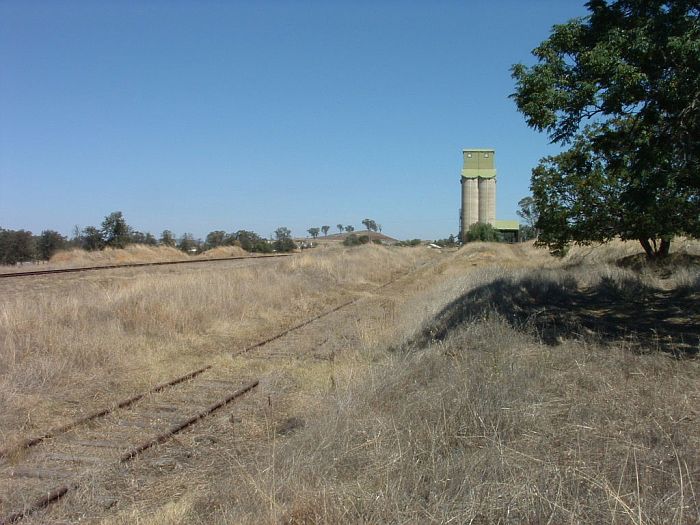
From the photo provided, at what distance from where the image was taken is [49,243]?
55.0 metres

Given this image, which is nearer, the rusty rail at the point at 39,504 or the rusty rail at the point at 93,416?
the rusty rail at the point at 39,504

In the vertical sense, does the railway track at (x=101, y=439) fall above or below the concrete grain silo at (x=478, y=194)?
below

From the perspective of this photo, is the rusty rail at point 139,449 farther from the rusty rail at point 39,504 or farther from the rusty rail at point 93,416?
the rusty rail at point 93,416

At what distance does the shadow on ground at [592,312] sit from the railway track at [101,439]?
4.03 meters

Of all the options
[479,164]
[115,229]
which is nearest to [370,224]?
[479,164]

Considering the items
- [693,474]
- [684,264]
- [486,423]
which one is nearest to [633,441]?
[693,474]

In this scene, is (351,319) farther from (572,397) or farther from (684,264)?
(684,264)

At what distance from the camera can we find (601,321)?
11531mm

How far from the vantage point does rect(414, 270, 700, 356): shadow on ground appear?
372 inches

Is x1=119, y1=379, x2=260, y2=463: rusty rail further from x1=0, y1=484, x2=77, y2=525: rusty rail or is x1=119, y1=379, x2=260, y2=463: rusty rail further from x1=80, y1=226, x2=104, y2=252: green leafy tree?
x1=80, y1=226, x2=104, y2=252: green leafy tree

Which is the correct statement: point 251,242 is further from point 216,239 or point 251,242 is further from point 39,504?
point 39,504

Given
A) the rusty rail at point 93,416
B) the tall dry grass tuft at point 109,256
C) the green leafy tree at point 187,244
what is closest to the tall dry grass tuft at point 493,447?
the rusty rail at point 93,416

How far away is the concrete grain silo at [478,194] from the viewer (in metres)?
101

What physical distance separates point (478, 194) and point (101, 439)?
100 m
